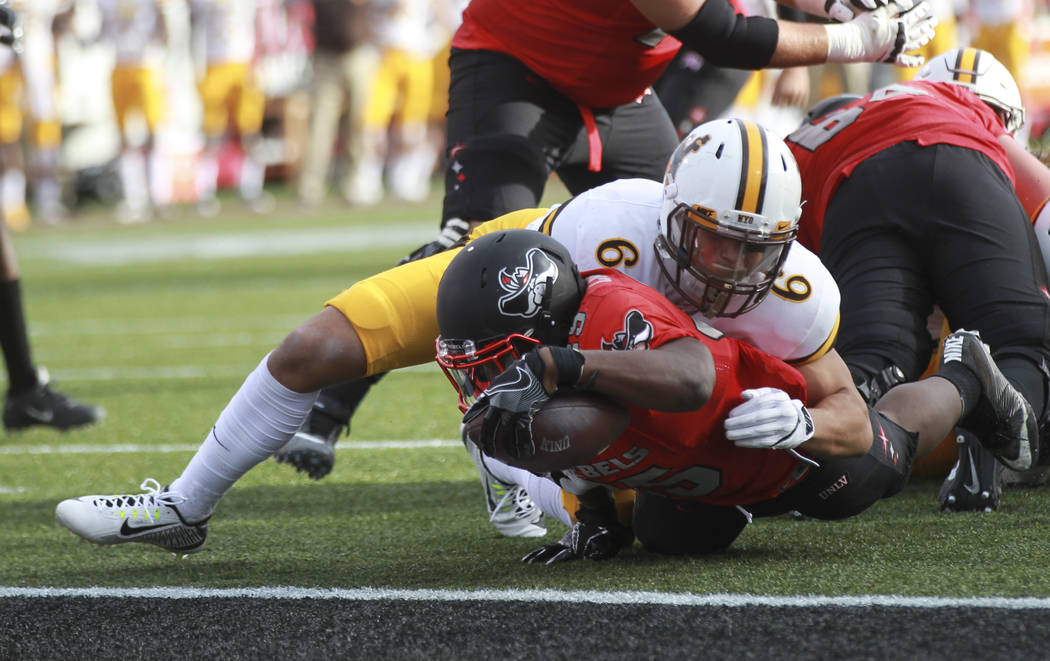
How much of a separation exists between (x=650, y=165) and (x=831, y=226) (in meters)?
0.74

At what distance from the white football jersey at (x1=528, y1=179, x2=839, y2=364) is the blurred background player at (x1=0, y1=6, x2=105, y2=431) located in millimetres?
2942

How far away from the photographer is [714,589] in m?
2.81

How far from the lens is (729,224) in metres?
2.92

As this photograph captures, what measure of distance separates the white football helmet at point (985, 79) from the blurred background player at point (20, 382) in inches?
133

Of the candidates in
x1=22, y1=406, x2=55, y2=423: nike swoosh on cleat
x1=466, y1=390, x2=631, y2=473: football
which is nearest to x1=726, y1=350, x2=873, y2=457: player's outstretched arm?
x1=466, y1=390, x2=631, y2=473: football

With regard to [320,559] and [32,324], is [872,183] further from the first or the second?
[32,324]

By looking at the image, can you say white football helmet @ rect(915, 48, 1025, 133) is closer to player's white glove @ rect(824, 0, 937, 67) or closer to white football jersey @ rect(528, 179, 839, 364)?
player's white glove @ rect(824, 0, 937, 67)

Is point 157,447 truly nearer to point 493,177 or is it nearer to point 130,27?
point 493,177

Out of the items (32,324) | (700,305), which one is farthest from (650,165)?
(32,324)

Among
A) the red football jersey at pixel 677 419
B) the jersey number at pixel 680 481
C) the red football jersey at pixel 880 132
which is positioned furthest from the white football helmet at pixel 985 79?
the jersey number at pixel 680 481

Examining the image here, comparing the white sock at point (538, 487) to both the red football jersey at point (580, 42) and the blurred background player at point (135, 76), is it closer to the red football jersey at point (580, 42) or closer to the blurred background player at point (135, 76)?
the red football jersey at point (580, 42)

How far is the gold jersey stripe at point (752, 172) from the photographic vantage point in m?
2.92

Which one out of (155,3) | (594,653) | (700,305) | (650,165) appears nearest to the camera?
(594,653)

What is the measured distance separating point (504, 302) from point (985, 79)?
2210mm
